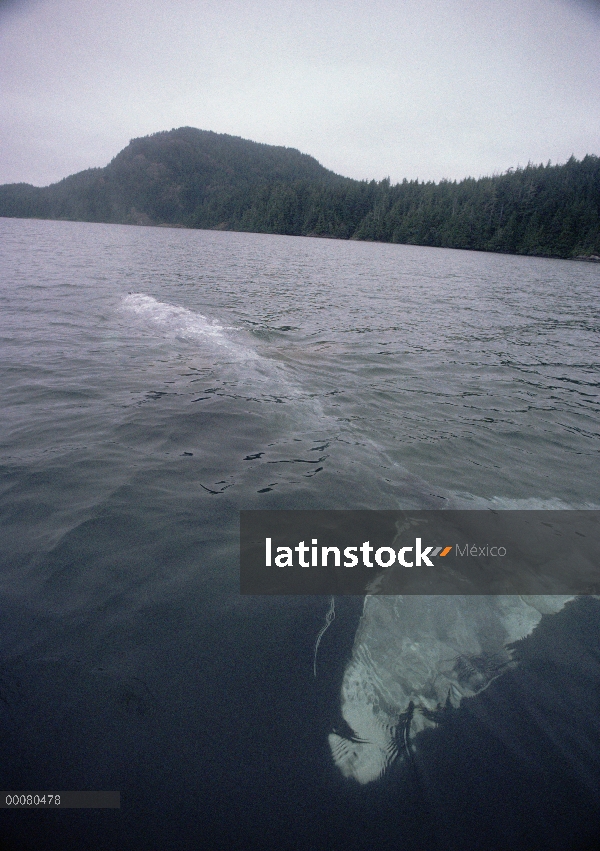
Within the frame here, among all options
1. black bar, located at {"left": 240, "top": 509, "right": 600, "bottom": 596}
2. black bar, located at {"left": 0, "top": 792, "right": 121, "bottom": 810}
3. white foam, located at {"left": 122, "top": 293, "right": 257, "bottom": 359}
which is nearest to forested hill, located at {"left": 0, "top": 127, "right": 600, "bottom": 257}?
white foam, located at {"left": 122, "top": 293, "right": 257, "bottom": 359}

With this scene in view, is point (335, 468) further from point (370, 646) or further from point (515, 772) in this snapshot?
point (515, 772)

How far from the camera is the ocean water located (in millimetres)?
2553

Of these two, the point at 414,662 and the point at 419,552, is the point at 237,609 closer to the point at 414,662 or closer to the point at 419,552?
the point at 414,662

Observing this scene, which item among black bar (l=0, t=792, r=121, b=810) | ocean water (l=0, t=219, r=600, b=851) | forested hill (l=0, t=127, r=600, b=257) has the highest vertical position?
forested hill (l=0, t=127, r=600, b=257)

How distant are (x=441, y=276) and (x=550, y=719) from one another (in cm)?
4039

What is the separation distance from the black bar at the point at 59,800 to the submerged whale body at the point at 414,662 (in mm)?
1452

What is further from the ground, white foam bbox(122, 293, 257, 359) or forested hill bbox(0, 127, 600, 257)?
forested hill bbox(0, 127, 600, 257)

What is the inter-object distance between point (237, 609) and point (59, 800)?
1.68m

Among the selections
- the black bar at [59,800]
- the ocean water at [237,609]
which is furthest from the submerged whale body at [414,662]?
the black bar at [59,800]

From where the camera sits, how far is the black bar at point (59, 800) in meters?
2.48

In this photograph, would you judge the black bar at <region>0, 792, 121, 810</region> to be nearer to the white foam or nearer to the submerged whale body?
the submerged whale body

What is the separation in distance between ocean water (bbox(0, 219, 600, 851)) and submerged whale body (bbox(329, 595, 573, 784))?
106mm

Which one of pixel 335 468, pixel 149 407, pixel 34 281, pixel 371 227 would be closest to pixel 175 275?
pixel 34 281

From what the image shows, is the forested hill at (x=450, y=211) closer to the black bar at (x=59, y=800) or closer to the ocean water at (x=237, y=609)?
the ocean water at (x=237, y=609)
